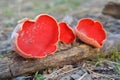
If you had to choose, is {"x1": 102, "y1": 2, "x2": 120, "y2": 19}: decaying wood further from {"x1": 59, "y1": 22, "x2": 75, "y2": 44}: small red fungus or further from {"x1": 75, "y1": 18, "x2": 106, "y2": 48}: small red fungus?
{"x1": 59, "y1": 22, "x2": 75, "y2": 44}: small red fungus

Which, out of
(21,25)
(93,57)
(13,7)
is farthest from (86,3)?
(21,25)

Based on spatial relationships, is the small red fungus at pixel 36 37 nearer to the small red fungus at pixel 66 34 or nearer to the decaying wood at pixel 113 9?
the small red fungus at pixel 66 34

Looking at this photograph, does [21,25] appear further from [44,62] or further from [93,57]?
[93,57]

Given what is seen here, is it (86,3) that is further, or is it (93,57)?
(86,3)

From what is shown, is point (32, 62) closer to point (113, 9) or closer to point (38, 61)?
point (38, 61)

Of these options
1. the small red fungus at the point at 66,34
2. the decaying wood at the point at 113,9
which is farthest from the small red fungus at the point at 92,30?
the decaying wood at the point at 113,9

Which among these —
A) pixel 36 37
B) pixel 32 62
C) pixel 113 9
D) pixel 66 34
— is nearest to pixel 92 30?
pixel 66 34
